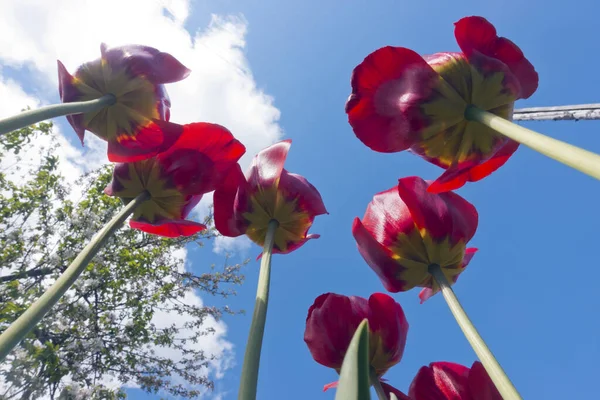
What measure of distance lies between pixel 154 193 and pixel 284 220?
1.09ft

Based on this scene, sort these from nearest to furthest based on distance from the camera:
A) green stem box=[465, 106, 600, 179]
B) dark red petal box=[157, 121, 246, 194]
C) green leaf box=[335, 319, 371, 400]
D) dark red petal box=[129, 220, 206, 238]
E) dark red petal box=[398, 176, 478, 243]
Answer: green leaf box=[335, 319, 371, 400]
green stem box=[465, 106, 600, 179]
dark red petal box=[398, 176, 478, 243]
dark red petal box=[157, 121, 246, 194]
dark red petal box=[129, 220, 206, 238]

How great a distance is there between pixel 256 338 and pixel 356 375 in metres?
0.28

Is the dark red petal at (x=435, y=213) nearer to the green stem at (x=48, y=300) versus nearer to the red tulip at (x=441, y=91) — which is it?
the red tulip at (x=441, y=91)

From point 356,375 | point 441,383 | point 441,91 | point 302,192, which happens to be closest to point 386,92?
point 441,91

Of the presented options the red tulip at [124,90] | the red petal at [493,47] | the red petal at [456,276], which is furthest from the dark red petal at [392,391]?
the red tulip at [124,90]

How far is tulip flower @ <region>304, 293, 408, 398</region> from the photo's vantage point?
0.92 m

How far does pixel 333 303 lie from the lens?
919 mm

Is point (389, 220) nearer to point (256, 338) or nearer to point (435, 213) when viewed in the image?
point (435, 213)

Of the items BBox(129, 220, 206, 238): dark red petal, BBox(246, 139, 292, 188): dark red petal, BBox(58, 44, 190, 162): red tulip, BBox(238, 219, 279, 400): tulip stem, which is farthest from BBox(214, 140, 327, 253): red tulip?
BBox(238, 219, 279, 400): tulip stem

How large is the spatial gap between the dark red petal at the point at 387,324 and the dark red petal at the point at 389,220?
0.12 metres

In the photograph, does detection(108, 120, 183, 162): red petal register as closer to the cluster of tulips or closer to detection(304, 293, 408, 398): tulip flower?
the cluster of tulips

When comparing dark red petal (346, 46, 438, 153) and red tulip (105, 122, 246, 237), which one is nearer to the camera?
dark red petal (346, 46, 438, 153)

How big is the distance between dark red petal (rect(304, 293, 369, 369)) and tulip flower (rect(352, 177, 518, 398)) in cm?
11

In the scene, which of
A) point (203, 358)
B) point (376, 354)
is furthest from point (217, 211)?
point (203, 358)
